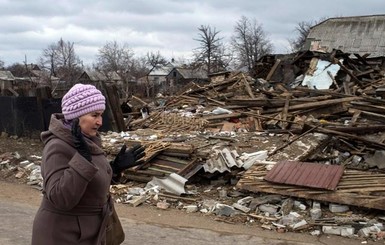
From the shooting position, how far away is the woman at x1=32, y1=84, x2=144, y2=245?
7.77ft

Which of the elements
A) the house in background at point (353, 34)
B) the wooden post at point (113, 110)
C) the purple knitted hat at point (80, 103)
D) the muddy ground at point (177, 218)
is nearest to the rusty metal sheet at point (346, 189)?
the muddy ground at point (177, 218)

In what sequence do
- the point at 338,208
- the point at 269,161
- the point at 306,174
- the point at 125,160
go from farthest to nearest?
1. the point at 269,161
2. the point at 306,174
3. the point at 338,208
4. the point at 125,160

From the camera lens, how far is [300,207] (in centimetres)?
721

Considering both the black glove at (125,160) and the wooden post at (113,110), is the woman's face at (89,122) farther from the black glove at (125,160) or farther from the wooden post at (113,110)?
the wooden post at (113,110)

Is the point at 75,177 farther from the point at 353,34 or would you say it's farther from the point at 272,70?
the point at 353,34

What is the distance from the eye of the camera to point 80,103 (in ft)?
8.47

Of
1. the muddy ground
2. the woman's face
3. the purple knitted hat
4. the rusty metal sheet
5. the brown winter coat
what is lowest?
the muddy ground

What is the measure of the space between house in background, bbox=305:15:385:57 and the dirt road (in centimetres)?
3289

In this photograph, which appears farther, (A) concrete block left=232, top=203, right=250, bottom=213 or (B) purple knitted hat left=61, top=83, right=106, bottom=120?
(A) concrete block left=232, top=203, right=250, bottom=213

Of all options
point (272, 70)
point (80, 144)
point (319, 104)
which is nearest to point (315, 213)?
point (80, 144)

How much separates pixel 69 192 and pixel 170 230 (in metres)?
4.27

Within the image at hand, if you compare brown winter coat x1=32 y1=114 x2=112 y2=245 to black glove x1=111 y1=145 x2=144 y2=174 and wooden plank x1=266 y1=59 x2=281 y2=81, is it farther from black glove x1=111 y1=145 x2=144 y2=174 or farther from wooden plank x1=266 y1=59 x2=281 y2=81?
wooden plank x1=266 y1=59 x2=281 y2=81

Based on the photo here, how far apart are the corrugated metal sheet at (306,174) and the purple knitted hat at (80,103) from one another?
17.3 ft

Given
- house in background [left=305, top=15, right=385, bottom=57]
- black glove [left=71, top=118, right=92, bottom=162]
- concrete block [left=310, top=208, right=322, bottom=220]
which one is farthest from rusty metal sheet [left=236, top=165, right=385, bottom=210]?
house in background [left=305, top=15, right=385, bottom=57]
